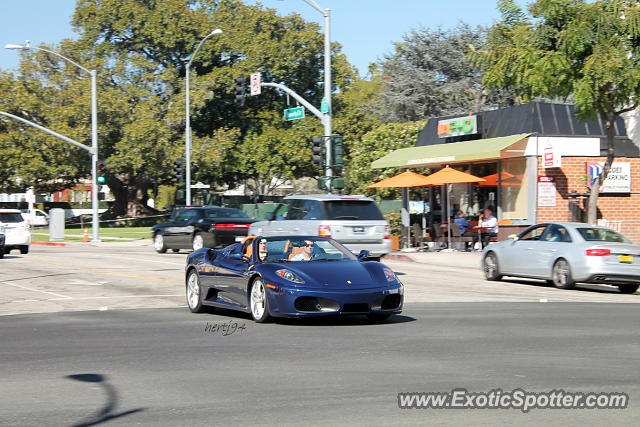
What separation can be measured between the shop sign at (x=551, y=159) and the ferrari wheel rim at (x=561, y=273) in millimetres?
12102

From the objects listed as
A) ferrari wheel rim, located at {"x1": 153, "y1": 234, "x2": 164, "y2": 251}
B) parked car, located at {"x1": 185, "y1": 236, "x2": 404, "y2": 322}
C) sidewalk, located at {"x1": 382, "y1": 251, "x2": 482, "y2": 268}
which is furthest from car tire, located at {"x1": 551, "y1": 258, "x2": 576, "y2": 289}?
ferrari wheel rim, located at {"x1": 153, "y1": 234, "x2": 164, "y2": 251}

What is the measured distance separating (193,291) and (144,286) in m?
5.47

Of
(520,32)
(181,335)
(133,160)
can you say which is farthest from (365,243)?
(133,160)

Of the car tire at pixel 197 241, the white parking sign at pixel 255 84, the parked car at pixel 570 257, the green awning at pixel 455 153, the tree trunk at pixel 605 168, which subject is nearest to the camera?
the parked car at pixel 570 257

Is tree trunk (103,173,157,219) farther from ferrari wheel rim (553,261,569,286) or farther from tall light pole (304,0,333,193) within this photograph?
ferrari wheel rim (553,261,569,286)

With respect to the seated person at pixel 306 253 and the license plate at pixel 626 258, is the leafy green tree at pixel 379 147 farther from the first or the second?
the seated person at pixel 306 253

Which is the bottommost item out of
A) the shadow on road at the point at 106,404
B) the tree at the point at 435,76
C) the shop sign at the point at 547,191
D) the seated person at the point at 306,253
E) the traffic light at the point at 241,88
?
the shadow on road at the point at 106,404

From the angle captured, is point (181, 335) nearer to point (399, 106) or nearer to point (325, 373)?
point (325, 373)

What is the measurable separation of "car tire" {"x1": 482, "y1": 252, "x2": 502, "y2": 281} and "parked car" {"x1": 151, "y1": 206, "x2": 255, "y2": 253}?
1118cm

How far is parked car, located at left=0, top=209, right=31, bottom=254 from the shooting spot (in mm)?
32969

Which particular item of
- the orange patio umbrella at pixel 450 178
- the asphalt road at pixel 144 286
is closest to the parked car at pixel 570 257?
the asphalt road at pixel 144 286

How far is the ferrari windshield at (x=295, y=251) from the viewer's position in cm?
1314

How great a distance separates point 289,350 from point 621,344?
382 centimetres

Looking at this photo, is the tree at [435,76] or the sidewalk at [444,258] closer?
the sidewalk at [444,258]
